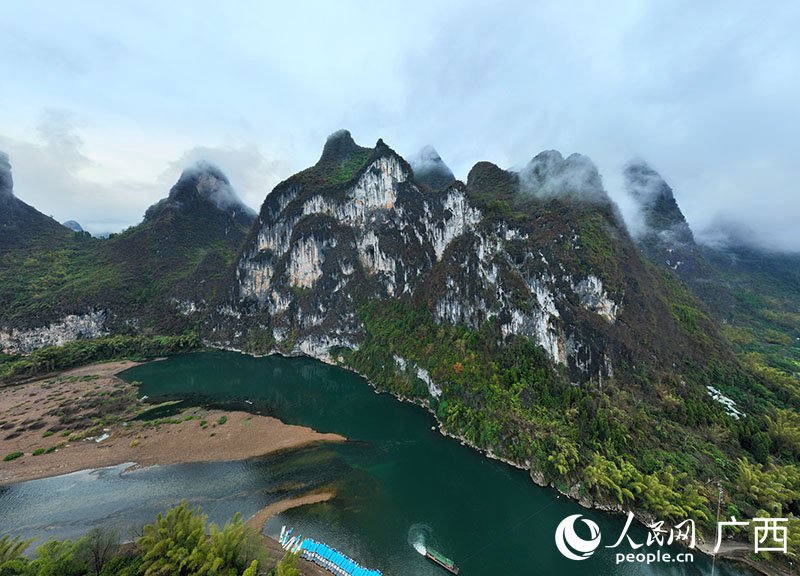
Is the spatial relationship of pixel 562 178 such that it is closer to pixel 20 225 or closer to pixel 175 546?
pixel 175 546

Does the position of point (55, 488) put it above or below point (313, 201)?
below

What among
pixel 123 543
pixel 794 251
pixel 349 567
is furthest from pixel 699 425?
pixel 794 251

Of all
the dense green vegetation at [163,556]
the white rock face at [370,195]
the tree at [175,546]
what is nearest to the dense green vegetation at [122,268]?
the white rock face at [370,195]

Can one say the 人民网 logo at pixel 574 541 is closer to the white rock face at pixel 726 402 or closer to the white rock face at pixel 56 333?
the white rock face at pixel 726 402

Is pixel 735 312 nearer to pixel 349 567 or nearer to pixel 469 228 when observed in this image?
pixel 469 228

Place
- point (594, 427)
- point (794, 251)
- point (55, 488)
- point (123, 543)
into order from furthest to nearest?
point (794, 251) < point (594, 427) < point (55, 488) < point (123, 543)

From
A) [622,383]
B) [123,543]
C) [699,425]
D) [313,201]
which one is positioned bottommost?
[123,543]
